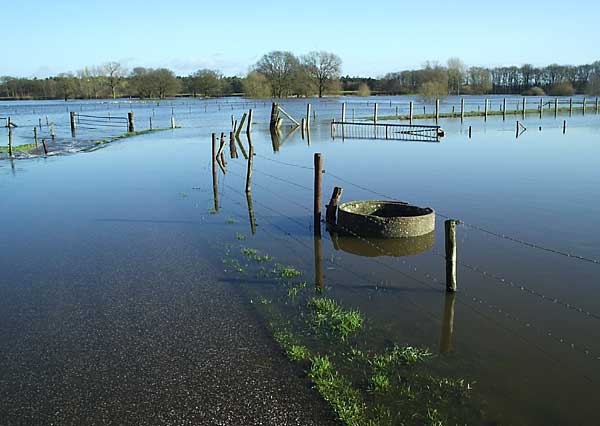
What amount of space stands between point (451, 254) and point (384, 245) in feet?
9.78

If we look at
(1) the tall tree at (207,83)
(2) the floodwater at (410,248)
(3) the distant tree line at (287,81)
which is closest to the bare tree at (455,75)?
(3) the distant tree line at (287,81)

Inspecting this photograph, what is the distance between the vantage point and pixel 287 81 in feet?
427

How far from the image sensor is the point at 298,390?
18.9 feet

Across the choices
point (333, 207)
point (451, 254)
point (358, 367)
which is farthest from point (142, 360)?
point (333, 207)

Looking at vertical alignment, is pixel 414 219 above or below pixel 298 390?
above

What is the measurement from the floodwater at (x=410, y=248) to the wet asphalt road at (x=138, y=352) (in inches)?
5.9

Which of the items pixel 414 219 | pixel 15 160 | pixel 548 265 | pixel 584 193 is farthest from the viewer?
pixel 15 160

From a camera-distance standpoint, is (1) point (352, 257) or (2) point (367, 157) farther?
(2) point (367, 157)

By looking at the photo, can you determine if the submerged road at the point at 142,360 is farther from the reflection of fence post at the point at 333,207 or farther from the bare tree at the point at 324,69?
the bare tree at the point at 324,69

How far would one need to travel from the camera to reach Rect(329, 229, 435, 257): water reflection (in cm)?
1075

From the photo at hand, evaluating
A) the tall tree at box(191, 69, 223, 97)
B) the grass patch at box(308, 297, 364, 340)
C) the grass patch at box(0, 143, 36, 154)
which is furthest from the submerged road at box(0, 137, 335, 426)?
the tall tree at box(191, 69, 223, 97)

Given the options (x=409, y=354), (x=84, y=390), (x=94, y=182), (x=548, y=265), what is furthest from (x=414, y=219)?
(x=94, y=182)

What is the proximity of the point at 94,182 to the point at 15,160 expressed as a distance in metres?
10.5

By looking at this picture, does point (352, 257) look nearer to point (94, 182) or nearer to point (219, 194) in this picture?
point (219, 194)
